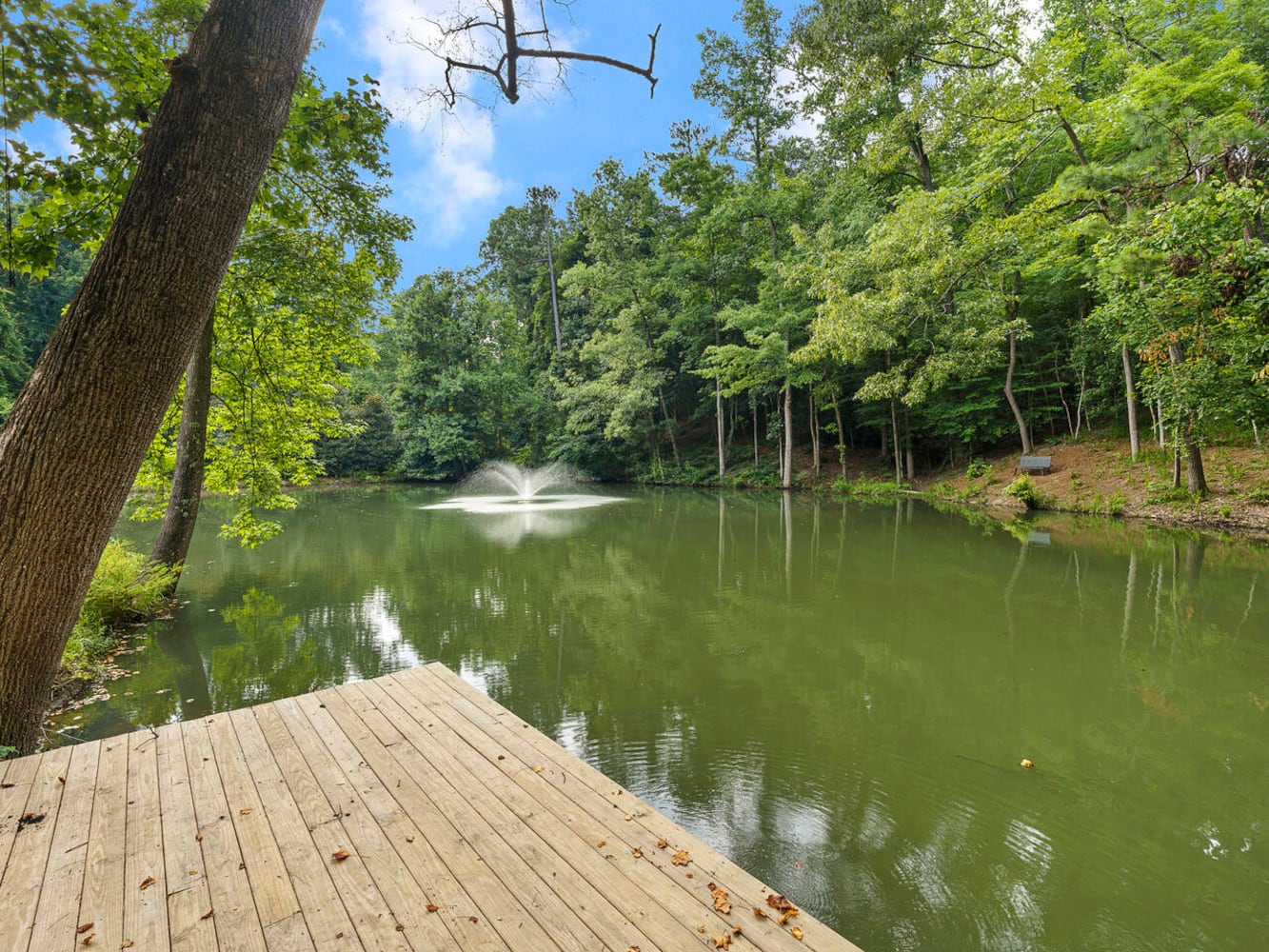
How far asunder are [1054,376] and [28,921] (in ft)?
68.4

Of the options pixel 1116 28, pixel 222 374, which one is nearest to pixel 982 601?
pixel 222 374

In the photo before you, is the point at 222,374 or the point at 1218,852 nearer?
the point at 1218,852

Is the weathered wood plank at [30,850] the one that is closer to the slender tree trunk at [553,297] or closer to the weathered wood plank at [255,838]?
the weathered wood plank at [255,838]

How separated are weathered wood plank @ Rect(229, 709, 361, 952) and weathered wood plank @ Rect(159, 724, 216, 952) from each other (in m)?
0.18

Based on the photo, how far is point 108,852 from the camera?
1647mm

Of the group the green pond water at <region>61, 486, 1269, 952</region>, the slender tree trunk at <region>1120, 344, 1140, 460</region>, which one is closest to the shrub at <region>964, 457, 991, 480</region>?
the slender tree trunk at <region>1120, 344, 1140, 460</region>

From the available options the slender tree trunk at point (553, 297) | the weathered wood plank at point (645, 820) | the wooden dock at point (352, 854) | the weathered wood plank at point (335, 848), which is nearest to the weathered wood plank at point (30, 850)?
the wooden dock at point (352, 854)

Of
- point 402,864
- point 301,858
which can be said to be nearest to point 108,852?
point 301,858

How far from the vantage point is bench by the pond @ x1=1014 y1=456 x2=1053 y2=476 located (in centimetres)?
1341

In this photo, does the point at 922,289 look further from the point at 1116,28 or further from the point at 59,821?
the point at 59,821

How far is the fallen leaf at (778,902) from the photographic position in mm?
1428

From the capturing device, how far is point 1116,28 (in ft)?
34.2

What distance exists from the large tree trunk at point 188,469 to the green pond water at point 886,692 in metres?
0.67

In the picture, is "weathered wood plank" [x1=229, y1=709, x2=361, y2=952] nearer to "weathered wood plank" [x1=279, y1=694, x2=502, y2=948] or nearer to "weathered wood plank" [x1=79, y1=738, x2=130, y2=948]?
"weathered wood plank" [x1=279, y1=694, x2=502, y2=948]
